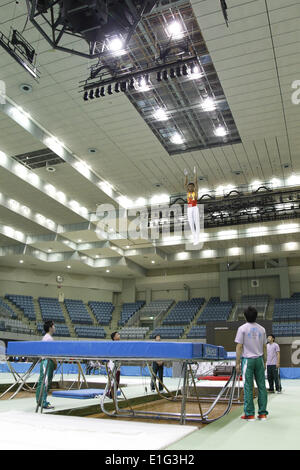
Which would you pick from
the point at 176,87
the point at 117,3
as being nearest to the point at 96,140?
the point at 176,87

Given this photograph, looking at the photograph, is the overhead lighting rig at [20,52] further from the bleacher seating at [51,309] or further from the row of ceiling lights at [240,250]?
the bleacher seating at [51,309]

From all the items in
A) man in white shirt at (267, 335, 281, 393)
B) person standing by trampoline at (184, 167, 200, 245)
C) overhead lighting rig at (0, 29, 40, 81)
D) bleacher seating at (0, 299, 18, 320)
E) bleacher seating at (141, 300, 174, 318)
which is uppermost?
overhead lighting rig at (0, 29, 40, 81)

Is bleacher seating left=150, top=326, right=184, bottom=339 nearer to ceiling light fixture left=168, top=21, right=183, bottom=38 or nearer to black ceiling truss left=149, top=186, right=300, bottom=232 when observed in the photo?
black ceiling truss left=149, top=186, right=300, bottom=232

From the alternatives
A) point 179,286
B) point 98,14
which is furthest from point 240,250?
point 98,14

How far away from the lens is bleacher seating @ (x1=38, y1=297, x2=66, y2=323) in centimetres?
2401

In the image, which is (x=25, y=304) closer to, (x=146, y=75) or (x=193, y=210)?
(x=193, y=210)

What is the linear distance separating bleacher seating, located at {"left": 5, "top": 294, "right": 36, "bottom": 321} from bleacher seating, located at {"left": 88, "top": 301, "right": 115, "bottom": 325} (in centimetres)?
445

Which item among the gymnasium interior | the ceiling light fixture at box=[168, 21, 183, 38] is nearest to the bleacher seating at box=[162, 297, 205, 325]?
the gymnasium interior

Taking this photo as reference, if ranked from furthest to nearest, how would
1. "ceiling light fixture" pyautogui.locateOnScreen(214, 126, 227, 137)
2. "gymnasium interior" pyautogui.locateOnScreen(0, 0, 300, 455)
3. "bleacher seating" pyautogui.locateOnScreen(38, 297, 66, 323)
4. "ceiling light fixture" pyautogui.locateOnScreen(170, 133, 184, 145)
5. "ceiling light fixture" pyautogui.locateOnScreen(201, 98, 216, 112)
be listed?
A: "bleacher seating" pyautogui.locateOnScreen(38, 297, 66, 323) < "ceiling light fixture" pyautogui.locateOnScreen(170, 133, 184, 145) < "ceiling light fixture" pyautogui.locateOnScreen(214, 126, 227, 137) < "ceiling light fixture" pyautogui.locateOnScreen(201, 98, 216, 112) < "gymnasium interior" pyautogui.locateOnScreen(0, 0, 300, 455)

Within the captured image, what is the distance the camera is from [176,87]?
10562 mm

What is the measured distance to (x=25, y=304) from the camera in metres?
23.9

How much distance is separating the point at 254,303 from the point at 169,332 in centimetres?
556

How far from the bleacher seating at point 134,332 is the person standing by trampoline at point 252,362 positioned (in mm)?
19644

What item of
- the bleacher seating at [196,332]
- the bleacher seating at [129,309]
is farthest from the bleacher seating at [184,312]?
the bleacher seating at [129,309]
